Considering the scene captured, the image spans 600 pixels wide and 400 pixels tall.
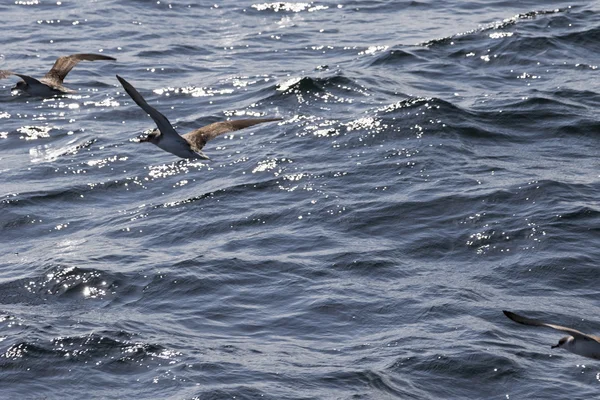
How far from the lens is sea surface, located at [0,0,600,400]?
14.1 meters

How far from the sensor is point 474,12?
99.9 feet

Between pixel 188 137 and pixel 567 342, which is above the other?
pixel 188 137

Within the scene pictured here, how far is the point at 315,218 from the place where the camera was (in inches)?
715

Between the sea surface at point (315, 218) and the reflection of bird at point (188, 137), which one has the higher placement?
the reflection of bird at point (188, 137)

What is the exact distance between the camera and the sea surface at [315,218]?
46.1ft

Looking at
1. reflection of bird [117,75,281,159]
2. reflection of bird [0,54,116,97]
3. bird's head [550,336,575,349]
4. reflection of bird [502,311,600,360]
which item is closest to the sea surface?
bird's head [550,336,575,349]

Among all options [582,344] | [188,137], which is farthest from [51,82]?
[582,344]

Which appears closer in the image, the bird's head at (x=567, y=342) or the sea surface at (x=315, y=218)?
the bird's head at (x=567, y=342)

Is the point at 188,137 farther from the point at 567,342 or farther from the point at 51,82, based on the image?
the point at 567,342

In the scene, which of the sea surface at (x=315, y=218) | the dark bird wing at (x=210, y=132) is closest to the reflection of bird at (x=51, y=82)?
the sea surface at (x=315, y=218)

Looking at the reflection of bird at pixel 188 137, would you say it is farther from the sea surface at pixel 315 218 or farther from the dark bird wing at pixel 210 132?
the sea surface at pixel 315 218

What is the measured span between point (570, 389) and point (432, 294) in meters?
2.76

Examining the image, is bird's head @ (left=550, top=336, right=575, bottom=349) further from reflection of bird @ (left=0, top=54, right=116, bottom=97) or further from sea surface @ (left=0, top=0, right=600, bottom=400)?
reflection of bird @ (left=0, top=54, right=116, bottom=97)

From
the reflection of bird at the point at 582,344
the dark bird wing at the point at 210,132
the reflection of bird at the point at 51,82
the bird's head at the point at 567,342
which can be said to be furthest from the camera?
the reflection of bird at the point at 51,82
